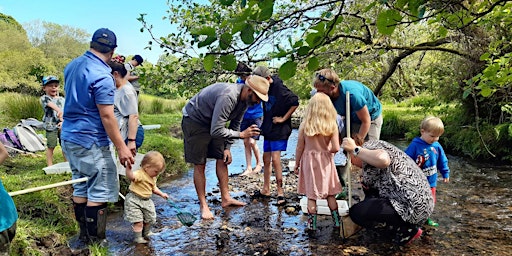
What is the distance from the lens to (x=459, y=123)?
32.4ft

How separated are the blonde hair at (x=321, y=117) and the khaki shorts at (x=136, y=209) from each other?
6.04 ft

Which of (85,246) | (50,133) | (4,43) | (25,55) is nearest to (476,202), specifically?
(85,246)

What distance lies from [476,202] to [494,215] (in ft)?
1.92

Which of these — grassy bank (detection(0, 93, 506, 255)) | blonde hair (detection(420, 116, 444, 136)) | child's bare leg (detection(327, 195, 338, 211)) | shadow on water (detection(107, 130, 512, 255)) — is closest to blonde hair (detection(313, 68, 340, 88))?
blonde hair (detection(420, 116, 444, 136))

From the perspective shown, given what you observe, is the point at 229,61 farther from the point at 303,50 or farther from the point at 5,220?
the point at 5,220

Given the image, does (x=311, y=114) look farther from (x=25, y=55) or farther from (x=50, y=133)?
(x=25, y=55)

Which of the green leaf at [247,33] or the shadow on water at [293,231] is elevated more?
the green leaf at [247,33]

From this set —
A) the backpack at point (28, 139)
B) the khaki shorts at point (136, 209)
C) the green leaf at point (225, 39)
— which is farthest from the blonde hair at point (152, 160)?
Result: the backpack at point (28, 139)

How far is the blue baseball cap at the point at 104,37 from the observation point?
3.60 meters

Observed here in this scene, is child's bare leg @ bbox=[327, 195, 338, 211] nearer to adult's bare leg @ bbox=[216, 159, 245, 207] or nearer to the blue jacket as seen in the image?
the blue jacket

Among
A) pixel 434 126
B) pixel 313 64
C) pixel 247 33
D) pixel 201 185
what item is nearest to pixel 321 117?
pixel 434 126

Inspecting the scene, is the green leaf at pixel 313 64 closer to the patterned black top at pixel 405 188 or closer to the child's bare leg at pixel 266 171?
the patterned black top at pixel 405 188

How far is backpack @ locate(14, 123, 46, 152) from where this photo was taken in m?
7.50

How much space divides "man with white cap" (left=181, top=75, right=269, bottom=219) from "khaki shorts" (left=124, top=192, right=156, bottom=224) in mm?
867
